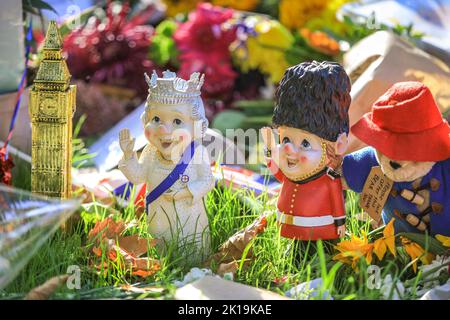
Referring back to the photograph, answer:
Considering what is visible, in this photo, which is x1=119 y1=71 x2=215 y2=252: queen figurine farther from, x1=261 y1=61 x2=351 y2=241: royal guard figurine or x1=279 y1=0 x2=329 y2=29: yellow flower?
x1=279 y1=0 x2=329 y2=29: yellow flower

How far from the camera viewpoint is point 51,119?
1655 millimetres

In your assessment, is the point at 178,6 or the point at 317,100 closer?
the point at 317,100

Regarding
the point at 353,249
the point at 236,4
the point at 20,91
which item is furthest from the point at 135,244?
the point at 236,4

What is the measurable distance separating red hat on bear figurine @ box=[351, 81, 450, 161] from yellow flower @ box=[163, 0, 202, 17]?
1.96 m

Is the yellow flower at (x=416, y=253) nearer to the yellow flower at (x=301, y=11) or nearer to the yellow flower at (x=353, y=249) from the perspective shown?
the yellow flower at (x=353, y=249)

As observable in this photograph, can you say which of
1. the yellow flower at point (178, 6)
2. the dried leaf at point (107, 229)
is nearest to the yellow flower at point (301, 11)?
the yellow flower at point (178, 6)

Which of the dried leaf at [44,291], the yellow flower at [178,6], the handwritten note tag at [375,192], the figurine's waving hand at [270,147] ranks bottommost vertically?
the dried leaf at [44,291]

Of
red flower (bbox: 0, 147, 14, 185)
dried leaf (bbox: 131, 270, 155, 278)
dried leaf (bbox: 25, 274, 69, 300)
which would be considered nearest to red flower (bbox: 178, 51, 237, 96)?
red flower (bbox: 0, 147, 14, 185)

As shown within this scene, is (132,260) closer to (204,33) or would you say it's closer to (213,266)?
Result: (213,266)

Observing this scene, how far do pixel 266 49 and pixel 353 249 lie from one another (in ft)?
4.78

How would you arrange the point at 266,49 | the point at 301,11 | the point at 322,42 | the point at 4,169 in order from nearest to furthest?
the point at 4,169
the point at 322,42
the point at 266,49
the point at 301,11

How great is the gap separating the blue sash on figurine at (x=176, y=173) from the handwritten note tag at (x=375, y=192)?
1.20ft

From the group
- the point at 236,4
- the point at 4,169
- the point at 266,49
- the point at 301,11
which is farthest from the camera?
the point at 236,4

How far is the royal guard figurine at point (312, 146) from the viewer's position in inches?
59.8
